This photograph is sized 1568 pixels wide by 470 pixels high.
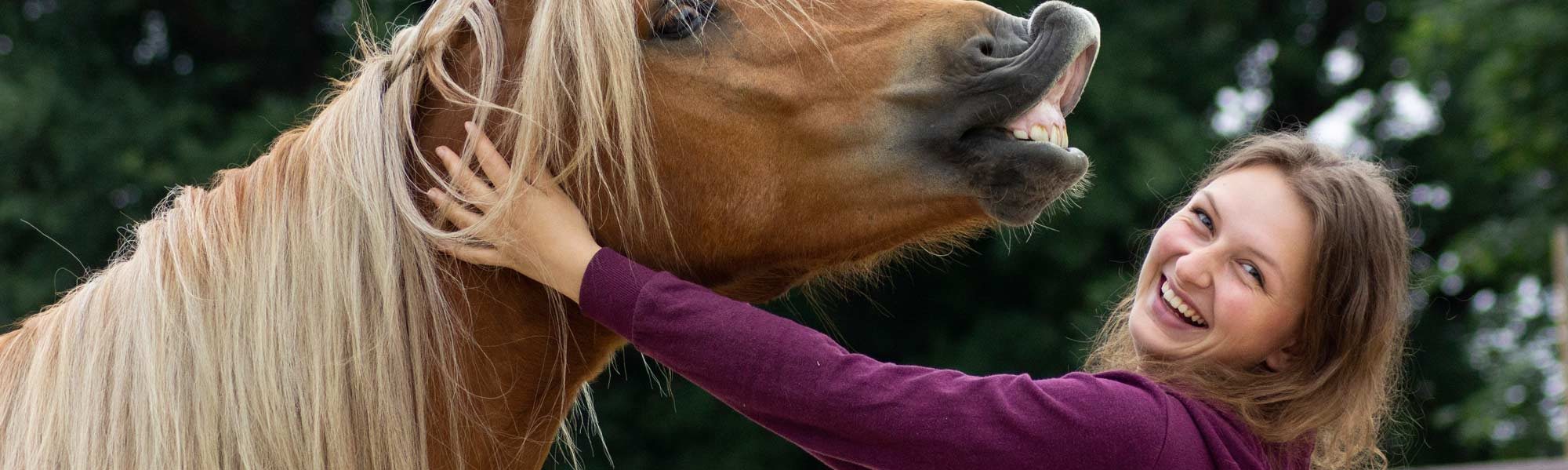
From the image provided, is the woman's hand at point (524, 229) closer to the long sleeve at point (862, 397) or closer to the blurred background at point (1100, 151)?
the long sleeve at point (862, 397)

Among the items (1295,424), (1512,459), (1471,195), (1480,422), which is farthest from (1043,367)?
(1295,424)

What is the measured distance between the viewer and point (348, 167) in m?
1.69

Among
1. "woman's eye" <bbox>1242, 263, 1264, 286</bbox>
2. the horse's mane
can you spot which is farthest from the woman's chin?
the horse's mane

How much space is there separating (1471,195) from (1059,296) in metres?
4.22

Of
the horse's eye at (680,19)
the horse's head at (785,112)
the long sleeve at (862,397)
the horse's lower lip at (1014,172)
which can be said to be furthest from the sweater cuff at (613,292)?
the horse's lower lip at (1014,172)

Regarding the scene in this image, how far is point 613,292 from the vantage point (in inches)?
65.3

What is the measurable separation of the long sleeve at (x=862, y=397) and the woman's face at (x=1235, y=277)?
0.76 feet

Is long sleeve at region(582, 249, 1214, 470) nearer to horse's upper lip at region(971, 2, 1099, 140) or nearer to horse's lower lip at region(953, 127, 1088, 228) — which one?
horse's lower lip at region(953, 127, 1088, 228)

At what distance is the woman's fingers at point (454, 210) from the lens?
67.1 inches

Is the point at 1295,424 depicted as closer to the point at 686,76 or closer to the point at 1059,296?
the point at 686,76

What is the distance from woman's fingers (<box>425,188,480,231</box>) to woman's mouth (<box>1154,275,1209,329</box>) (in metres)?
1.00

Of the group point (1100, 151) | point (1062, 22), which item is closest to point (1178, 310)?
point (1062, 22)

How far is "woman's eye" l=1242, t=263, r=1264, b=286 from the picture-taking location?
6.04 ft

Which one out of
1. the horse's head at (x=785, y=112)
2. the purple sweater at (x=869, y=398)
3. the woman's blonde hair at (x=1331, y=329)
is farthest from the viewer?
the woman's blonde hair at (x=1331, y=329)
